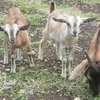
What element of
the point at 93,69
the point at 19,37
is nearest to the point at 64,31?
the point at 19,37

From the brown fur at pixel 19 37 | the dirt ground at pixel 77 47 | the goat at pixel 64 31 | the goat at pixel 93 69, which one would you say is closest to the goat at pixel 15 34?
the brown fur at pixel 19 37

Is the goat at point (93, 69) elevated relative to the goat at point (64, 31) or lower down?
lower down

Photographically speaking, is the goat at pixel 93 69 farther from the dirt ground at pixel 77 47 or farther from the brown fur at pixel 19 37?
the brown fur at pixel 19 37

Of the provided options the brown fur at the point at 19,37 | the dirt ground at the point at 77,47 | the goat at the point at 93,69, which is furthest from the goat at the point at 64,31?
the brown fur at the point at 19,37

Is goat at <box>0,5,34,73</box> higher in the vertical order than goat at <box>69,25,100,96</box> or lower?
higher

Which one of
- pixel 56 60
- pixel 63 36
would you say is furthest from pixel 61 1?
pixel 63 36

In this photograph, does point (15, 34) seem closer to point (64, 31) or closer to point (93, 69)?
point (64, 31)

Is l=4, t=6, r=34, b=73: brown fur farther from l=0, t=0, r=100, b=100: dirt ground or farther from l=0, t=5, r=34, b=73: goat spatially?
l=0, t=0, r=100, b=100: dirt ground

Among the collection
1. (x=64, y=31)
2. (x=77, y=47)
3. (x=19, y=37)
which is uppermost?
(x=64, y=31)

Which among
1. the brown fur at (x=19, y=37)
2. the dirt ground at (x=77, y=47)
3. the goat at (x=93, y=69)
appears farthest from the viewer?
the brown fur at (x=19, y=37)

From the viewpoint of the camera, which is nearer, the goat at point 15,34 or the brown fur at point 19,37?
the goat at point 15,34

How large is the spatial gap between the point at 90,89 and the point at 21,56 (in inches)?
102

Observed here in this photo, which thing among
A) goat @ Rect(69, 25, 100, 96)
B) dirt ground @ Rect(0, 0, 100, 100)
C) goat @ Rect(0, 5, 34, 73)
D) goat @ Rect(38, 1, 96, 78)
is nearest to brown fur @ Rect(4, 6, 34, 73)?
goat @ Rect(0, 5, 34, 73)

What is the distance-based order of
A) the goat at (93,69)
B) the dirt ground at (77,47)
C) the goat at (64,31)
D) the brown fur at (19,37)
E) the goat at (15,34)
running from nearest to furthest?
the goat at (93,69), the goat at (64,31), the dirt ground at (77,47), the goat at (15,34), the brown fur at (19,37)
